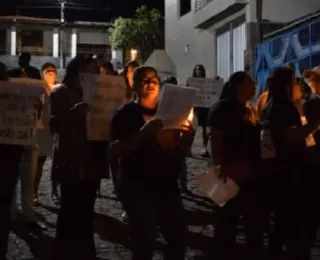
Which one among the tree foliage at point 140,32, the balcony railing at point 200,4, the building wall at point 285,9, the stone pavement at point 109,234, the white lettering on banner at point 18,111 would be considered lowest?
the stone pavement at point 109,234

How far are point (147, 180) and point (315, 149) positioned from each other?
1.70 metres

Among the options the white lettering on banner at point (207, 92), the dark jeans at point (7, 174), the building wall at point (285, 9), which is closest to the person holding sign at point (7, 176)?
the dark jeans at point (7, 174)

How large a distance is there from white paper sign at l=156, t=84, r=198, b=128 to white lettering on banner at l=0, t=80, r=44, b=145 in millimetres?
1224

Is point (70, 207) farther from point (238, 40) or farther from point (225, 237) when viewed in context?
point (238, 40)

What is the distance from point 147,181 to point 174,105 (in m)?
0.55

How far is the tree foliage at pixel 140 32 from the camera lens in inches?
1366

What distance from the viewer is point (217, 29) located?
2350 centimetres

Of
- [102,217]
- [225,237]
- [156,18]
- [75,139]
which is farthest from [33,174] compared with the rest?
[156,18]

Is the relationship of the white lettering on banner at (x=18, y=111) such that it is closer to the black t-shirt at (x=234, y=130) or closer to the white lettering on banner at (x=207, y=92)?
the black t-shirt at (x=234, y=130)

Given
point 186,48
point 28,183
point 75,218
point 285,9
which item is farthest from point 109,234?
point 186,48

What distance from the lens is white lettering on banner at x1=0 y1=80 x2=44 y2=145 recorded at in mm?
5223

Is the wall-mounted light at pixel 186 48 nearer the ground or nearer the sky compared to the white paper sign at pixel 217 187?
nearer the sky

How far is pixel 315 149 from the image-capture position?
5.59 metres

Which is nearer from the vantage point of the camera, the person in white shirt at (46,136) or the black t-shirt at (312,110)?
the black t-shirt at (312,110)
